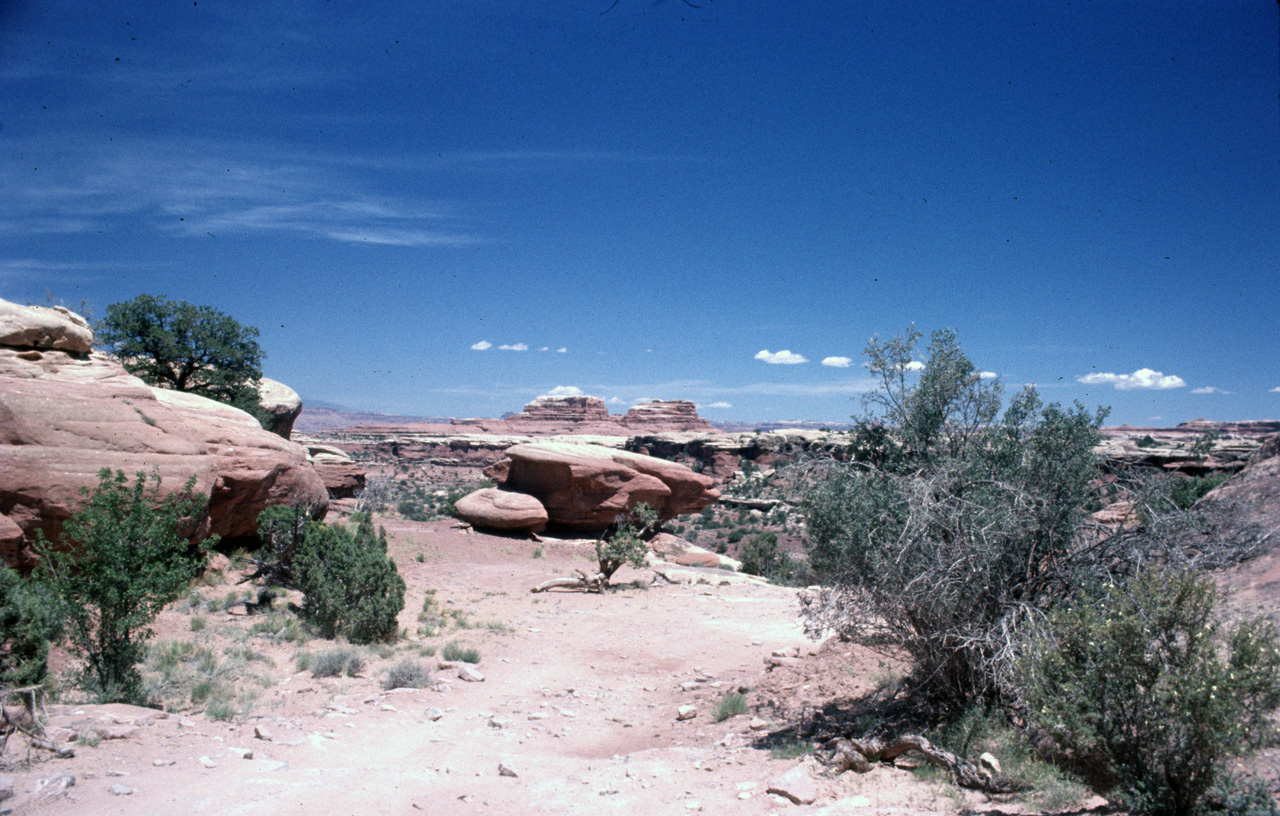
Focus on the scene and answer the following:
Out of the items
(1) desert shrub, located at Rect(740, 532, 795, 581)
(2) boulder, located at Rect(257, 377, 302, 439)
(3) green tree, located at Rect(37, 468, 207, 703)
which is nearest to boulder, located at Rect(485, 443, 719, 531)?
(1) desert shrub, located at Rect(740, 532, 795, 581)

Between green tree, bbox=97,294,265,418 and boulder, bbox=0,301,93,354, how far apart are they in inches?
386

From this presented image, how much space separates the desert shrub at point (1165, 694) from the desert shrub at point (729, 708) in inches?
Result: 161

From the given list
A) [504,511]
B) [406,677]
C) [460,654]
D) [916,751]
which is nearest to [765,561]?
[504,511]

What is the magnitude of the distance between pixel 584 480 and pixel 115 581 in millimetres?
17450

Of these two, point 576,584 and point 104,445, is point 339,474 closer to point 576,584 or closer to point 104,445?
point 576,584

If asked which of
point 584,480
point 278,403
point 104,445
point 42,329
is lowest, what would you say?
point 584,480

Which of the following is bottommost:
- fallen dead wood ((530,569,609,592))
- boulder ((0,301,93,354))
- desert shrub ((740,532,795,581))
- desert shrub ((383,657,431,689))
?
desert shrub ((740,532,795,581))

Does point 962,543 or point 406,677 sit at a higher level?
point 962,543

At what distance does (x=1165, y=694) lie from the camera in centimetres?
397

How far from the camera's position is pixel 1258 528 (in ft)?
19.9

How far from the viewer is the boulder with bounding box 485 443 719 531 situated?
24016mm

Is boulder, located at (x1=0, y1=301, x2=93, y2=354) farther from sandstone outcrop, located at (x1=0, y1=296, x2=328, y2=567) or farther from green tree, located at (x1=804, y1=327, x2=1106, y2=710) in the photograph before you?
green tree, located at (x1=804, y1=327, x2=1106, y2=710)

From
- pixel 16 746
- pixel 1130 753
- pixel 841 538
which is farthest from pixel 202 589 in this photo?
pixel 1130 753

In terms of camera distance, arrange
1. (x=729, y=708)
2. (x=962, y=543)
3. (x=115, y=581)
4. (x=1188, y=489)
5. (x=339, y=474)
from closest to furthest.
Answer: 1. (x=962, y=543)
2. (x=115, y=581)
3. (x=729, y=708)
4. (x=1188, y=489)
5. (x=339, y=474)
